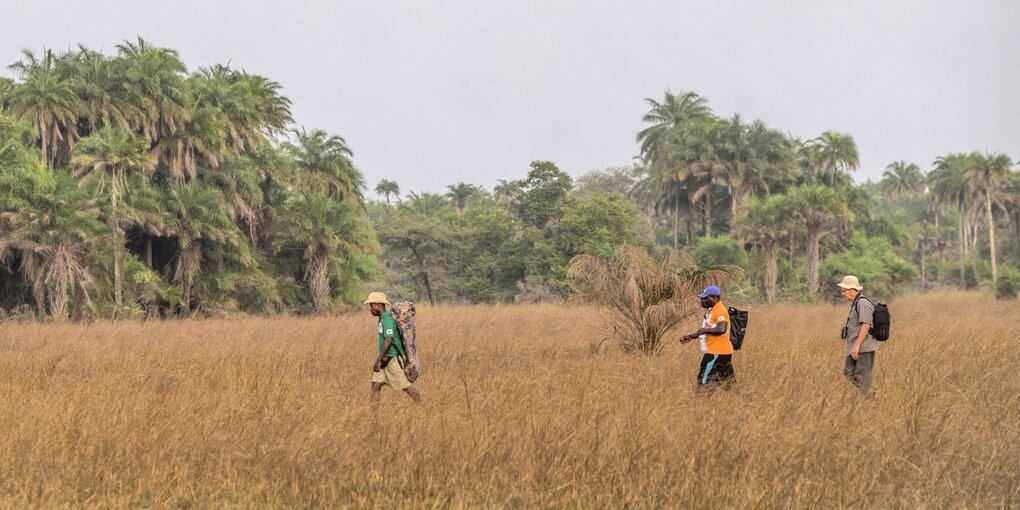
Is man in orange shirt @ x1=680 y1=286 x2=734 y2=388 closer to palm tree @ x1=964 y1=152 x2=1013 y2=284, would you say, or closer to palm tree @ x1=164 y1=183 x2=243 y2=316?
palm tree @ x1=164 y1=183 x2=243 y2=316

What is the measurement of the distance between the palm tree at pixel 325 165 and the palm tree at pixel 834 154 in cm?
3268

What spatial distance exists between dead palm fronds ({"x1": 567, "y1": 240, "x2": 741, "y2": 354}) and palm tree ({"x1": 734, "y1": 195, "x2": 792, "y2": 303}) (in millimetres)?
28326

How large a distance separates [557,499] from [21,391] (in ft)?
22.8

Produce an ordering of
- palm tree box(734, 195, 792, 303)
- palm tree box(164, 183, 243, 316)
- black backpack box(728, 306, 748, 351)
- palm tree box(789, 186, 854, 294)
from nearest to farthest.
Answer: black backpack box(728, 306, 748, 351), palm tree box(164, 183, 243, 316), palm tree box(734, 195, 792, 303), palm tree box(789, 186, 854, 294)

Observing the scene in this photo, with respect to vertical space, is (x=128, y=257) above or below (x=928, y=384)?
above

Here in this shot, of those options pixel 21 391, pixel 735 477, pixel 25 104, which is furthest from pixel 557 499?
pixel 25 104

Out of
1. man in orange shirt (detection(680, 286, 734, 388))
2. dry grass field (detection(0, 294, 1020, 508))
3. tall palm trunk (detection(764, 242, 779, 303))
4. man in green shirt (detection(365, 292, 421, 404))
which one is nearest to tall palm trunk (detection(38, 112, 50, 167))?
dry grass field (detection(0, 294, 1020, 508))

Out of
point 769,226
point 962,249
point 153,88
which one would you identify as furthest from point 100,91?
point 962,249

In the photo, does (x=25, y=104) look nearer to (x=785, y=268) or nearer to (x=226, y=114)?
(x=226, y=114)

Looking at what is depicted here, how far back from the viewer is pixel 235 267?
3234cm

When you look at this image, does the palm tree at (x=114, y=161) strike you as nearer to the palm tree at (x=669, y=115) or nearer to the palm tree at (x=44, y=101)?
the palm tree at (x=44, y=101)

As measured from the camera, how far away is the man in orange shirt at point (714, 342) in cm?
868

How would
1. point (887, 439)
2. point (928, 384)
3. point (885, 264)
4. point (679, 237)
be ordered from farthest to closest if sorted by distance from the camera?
point (679, 237)
point (885, 264)
point (928, 384)
point (887, 439)

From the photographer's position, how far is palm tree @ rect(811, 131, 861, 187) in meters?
52.6
